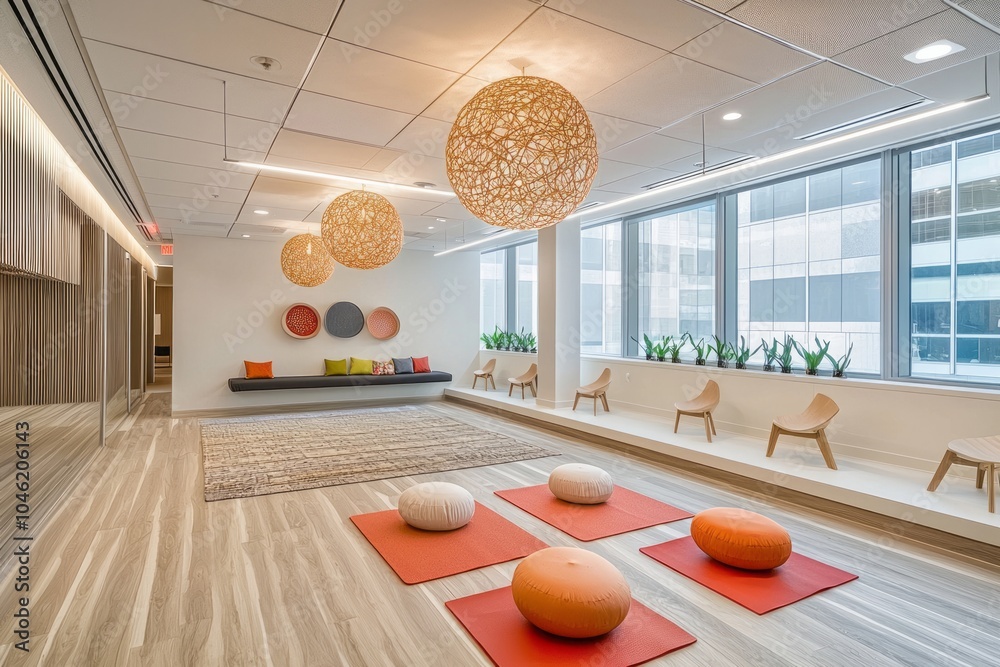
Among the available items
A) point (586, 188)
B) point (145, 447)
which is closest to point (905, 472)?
point (586, 188)

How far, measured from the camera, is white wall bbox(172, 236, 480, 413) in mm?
9141

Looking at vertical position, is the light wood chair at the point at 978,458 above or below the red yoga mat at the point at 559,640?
above

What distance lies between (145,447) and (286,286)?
3.95 m

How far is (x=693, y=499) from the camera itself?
4.64m

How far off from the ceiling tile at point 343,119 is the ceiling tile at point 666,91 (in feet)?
5.06

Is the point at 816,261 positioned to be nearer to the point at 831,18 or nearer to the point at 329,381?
the point at 831,18

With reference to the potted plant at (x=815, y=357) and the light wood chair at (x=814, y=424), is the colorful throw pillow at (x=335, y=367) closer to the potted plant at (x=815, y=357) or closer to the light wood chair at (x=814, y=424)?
the light wood chair at (x=814, y=424)

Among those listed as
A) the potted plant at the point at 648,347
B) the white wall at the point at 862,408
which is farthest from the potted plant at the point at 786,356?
the potted plant at the point at 648,347

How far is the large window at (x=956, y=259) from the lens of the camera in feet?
15.7

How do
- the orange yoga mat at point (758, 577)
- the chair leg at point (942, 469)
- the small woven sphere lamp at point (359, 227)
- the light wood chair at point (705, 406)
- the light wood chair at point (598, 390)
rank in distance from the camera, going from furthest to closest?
1. the light wood chair at point (598, 390)
2. the light wood chair at point (705, 406)
3. the small woven sphere lamp at point (359, 227)
4. the chair leg at point (942, 469)
5. the orange yoga mat at point (758, 577)

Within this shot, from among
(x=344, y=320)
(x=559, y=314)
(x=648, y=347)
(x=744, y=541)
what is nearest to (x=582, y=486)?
(x=744, y=541)

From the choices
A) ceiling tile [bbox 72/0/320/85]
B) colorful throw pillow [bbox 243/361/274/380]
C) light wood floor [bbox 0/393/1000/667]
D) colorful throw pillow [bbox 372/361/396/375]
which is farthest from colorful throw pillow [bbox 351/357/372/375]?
ceiling tile [bbox 72/0/320/85]

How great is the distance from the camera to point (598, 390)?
7574mm

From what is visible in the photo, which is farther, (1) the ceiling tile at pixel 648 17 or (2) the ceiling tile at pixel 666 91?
(2) the ceiling tile at pixel 666 91
